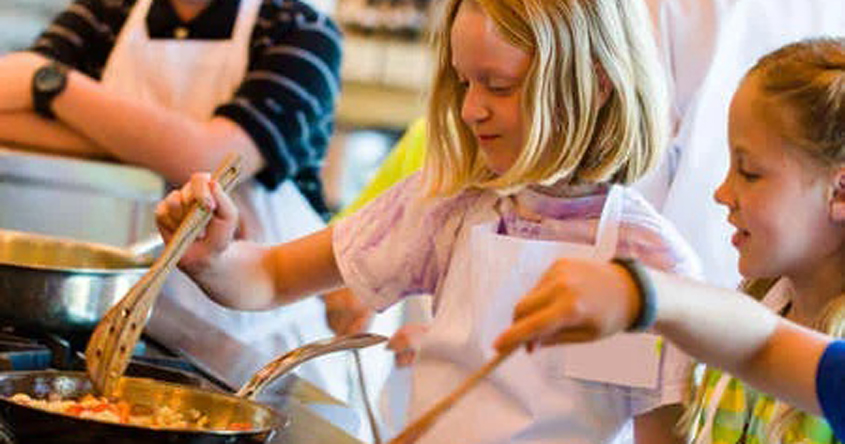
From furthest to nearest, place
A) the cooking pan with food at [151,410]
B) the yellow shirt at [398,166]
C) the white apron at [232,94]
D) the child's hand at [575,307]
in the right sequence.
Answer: the yellow shirt at [398,166]
the white apron at [232,94]
the cooking pan with food at [151,410]
the child's hand at [575,307]

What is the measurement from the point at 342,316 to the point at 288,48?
40cm

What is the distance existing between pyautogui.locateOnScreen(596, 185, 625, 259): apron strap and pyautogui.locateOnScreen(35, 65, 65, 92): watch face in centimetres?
114

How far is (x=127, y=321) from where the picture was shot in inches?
55.7

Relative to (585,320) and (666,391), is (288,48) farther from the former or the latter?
(585,320)

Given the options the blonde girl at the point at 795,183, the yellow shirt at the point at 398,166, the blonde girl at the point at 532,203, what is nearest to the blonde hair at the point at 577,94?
the blonde girl at the point at 532,203

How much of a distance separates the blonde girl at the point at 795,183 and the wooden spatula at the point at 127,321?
0.47 metres

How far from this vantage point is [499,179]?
151cm

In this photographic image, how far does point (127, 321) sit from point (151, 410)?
0.09m

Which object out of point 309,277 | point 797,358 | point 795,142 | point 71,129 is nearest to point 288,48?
point 71,129

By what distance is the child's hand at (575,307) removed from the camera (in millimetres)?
959

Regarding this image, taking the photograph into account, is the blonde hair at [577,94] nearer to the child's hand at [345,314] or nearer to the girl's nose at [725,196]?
the girl's nose at [725,196]

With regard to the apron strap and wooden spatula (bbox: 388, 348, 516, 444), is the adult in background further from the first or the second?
wooden spatula (bbox: 388, 348, 516, 444)

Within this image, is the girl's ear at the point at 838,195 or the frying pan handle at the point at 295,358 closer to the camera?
the girl's ear at the point at 838,195

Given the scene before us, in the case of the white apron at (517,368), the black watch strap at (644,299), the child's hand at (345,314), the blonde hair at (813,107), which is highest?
the blonde hair at (813,107)
